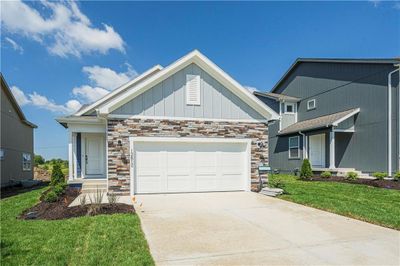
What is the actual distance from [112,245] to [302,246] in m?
3.41

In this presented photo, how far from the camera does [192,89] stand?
12.3m

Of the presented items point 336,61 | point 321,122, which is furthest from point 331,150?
point 336,61

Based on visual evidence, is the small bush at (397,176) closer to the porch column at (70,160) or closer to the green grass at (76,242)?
the green grass at (76,242)

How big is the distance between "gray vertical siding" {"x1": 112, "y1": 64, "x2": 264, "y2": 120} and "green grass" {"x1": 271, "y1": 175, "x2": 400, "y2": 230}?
4.07m

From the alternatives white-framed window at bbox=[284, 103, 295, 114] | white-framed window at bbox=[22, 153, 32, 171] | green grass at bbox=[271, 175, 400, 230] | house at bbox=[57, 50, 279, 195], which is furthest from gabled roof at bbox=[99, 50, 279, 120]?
white-framed window at bbox=[22, 153, 32, 171]

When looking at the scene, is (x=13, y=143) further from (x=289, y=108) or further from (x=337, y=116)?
(x=337, y=116)

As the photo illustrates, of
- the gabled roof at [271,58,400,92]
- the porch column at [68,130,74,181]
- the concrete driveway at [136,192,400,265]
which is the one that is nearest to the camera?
the concrete driveway at [136,192,400,265]

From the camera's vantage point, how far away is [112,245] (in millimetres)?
5309

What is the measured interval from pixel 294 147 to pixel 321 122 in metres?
3.56

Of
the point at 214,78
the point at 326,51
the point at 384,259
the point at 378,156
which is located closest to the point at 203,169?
the point at 214,78

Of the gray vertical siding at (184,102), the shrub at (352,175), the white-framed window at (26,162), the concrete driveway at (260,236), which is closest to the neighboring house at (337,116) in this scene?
the shrub at (352,175)

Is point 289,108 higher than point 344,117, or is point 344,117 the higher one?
point 289,108

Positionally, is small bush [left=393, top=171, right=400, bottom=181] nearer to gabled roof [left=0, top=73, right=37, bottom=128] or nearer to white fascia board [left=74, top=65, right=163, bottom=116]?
white fascia board [left=74, top=65, right=163, bottom=116]

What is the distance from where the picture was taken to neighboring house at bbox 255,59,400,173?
15789 mm
